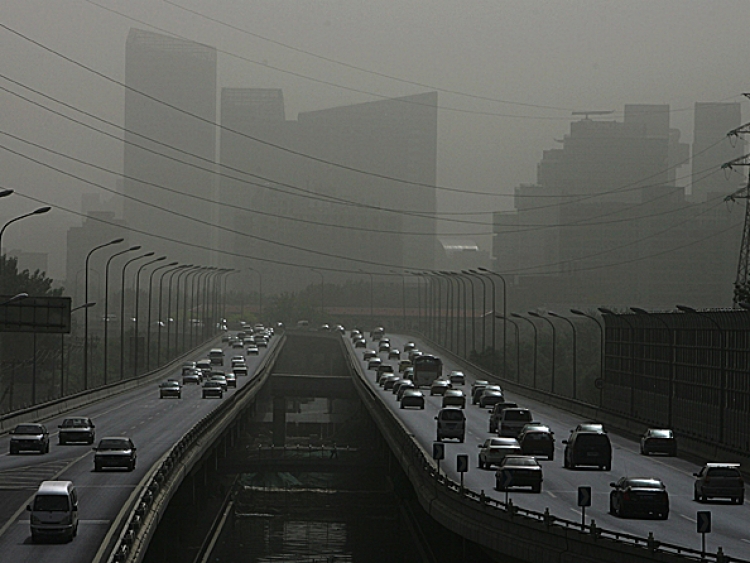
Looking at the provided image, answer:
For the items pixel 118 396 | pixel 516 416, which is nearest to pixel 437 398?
pixel 118 396

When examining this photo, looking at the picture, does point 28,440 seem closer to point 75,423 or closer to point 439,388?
point 75,423

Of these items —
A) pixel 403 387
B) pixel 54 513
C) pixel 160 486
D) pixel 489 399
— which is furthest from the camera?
pixel 403 387

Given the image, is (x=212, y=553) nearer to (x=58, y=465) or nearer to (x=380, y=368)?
(x=58, y=465)

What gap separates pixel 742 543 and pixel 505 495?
11486 millimetres

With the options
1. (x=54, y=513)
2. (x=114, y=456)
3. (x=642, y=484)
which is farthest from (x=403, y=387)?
(x=54, y=513)

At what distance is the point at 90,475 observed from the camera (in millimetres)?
55188

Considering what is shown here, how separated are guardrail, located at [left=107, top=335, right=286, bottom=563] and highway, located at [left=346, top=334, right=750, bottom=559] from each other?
1040 centimetres

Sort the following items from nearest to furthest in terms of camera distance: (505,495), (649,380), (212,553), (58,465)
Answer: (505,495) < (58,465) < (212,553) < (649,380)

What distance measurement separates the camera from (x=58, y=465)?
59469mm

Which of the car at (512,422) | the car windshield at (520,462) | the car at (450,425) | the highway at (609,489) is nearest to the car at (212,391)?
the highway at (609,489)

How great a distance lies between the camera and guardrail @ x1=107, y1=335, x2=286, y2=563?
35.1 meters

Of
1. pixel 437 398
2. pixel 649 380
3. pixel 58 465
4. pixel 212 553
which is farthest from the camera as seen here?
pixel 437 398

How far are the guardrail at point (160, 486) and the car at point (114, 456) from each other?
1.24m

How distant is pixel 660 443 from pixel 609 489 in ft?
53.3
